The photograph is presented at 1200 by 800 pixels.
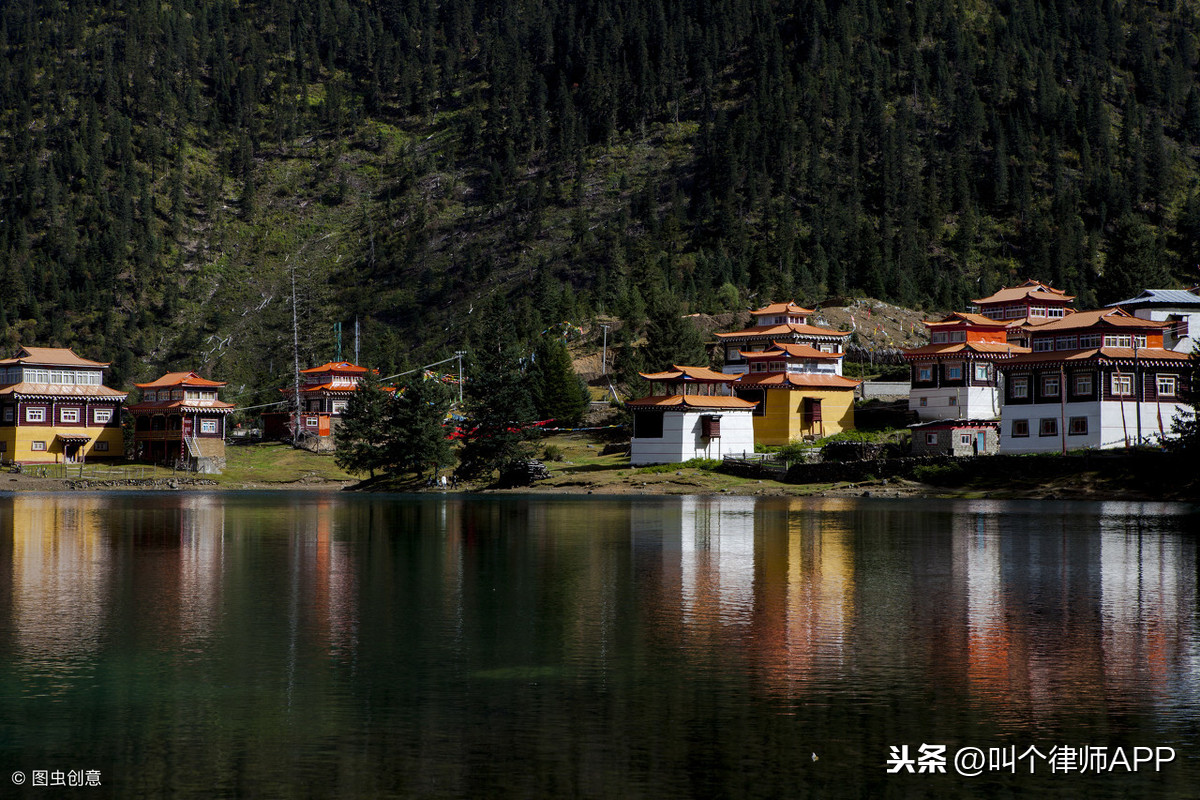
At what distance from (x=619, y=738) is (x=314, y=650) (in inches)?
393

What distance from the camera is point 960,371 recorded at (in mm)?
120125

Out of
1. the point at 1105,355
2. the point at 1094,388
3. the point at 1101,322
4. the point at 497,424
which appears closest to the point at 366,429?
the point at 497,424

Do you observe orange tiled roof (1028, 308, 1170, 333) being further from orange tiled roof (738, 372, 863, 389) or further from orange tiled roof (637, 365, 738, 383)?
orange tiled roof (637, 365, 738, 383)

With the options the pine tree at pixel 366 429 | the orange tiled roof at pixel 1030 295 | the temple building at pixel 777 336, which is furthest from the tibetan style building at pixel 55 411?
the orange tiled roof at pixel 1030 295

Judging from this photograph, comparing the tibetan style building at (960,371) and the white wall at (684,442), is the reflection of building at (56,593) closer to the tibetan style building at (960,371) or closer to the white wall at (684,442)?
the white wall at (684,442)

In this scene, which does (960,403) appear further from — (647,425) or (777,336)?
(647,425)

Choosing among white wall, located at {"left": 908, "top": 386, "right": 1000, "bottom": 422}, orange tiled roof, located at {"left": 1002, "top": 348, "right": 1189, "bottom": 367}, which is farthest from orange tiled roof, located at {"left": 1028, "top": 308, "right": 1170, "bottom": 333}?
white wall, located at {"left": 908, "top": 386, "right": 1000, "bottom": 422}

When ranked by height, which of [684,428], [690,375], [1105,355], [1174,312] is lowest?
[684,428]

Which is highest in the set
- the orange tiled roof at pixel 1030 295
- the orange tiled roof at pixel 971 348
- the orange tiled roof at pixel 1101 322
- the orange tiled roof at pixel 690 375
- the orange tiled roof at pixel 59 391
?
the orange tiled roof at pixel 1030 295

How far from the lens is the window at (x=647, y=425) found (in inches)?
4611

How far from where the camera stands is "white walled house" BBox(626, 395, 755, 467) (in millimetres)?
116125

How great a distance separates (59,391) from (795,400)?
78738 mm

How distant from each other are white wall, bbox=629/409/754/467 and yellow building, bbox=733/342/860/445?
640cm

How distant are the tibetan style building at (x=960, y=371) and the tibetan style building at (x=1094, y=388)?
9733 mm
